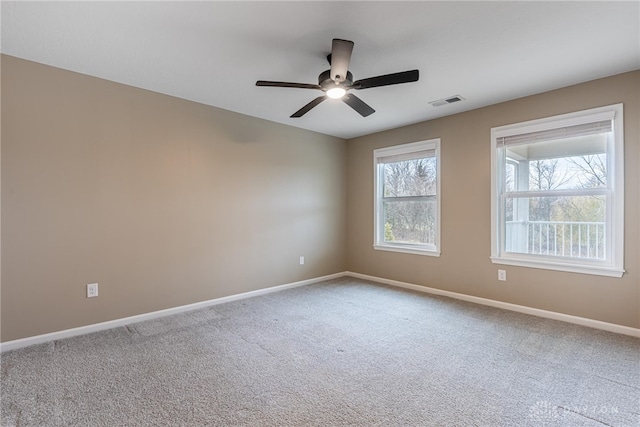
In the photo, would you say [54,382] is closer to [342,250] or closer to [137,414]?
[137,414]

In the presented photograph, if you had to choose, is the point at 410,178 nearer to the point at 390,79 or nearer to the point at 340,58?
the point at 390,79

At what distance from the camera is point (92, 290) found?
2.83 metres

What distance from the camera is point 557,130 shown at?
315 cm

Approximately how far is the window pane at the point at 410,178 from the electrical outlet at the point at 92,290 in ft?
12.8

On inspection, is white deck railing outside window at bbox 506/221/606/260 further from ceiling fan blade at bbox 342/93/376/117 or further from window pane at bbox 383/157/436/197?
ceiling fan blade at bbox 342/93/376/117

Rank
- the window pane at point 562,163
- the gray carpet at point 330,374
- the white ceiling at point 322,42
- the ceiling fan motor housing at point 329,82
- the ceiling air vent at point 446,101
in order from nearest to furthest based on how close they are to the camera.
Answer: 1. the gray carpet at point 330,374
2. the white ceiling at point 322,42
3. the ceiling fan motor housing at point 329,82
4. the window pane at point 562,163
5. the ceiling air vent at point 446,101

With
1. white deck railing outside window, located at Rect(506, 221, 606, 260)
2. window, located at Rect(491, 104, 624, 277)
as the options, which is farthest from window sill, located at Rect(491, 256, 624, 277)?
white deck railing outside window, located at Rect(506, 221, 606, 260)

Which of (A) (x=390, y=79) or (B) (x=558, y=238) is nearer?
(A) (x=390, y=79)

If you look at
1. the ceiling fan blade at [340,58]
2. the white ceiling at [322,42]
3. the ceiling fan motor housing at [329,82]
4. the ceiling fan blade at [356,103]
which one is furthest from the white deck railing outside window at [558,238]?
the ceiling fan blade at [340,58]

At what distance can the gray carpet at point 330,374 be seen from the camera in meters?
1.69

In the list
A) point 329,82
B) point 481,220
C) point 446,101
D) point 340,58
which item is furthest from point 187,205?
point 481,220

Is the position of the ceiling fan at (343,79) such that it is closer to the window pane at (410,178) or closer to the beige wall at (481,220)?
the beige wall at (481,220)

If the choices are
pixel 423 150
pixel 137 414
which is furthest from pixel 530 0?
pixel 137 414

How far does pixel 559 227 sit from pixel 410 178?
1.90m
